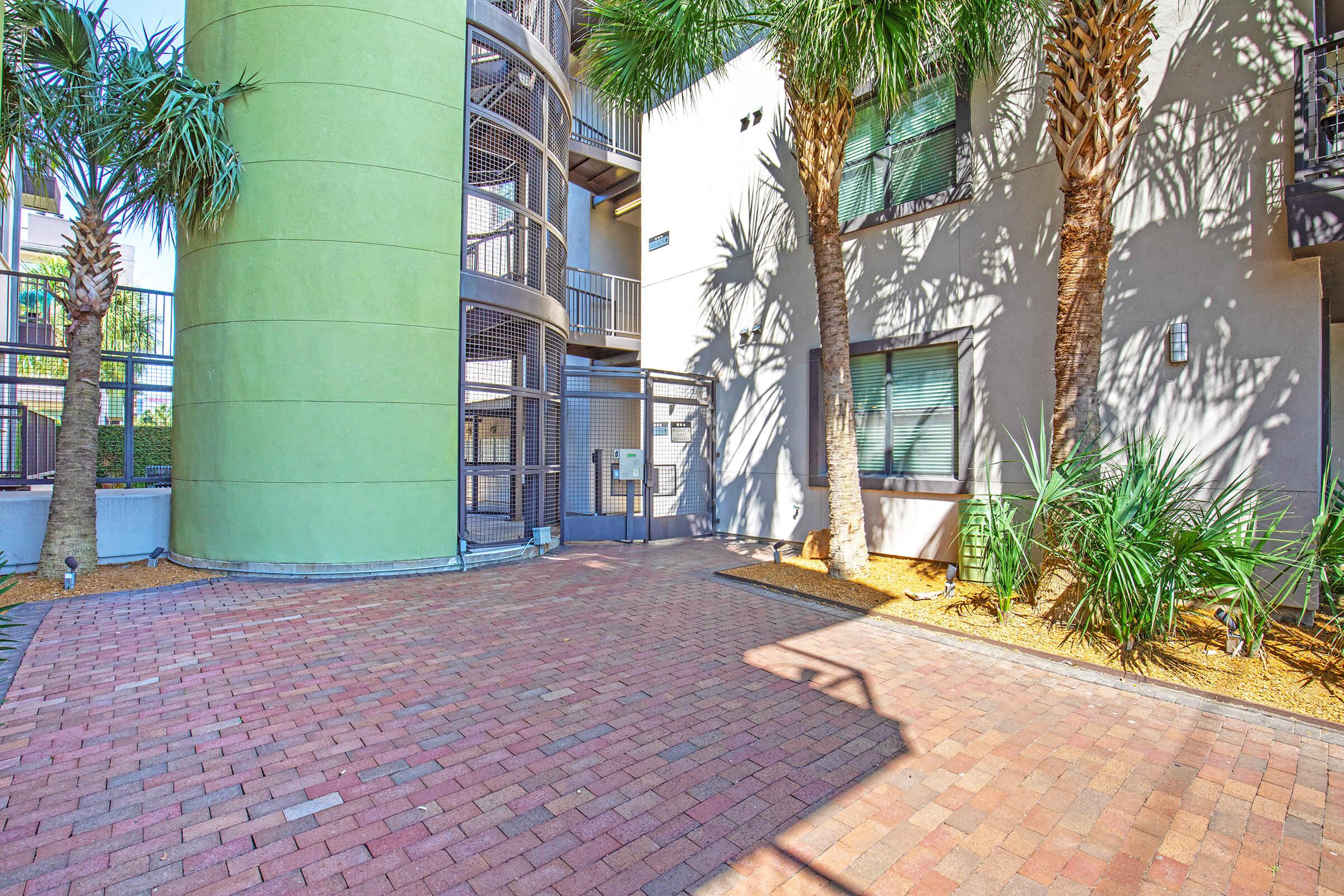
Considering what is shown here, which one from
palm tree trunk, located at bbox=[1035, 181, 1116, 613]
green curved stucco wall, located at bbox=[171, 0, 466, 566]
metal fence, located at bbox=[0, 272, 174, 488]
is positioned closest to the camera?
palm tree trunk, located at bbox=[1035, 181, 1116, 613]

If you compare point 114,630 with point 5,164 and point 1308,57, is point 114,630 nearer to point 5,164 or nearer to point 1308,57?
point 5,164

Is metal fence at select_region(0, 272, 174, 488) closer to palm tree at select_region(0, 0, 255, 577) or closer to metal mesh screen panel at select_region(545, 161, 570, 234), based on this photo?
palm tree at select_region(0, 0, 255, 577)

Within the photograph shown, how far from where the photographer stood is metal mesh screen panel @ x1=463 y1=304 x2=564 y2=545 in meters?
8.51

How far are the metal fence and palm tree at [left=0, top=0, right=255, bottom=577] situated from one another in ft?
3.36

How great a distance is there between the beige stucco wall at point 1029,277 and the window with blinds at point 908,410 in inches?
13.7

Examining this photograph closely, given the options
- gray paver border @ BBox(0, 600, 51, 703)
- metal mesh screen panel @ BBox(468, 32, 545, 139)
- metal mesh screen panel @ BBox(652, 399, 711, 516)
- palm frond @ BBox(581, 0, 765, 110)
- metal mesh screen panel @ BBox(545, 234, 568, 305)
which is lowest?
gray paver border @ BBox(0, 600, 51, 703)

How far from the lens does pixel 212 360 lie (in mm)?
7578

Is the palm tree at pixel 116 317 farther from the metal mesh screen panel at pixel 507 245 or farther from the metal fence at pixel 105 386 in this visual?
the metal mesh screen panel at pixel 507 245

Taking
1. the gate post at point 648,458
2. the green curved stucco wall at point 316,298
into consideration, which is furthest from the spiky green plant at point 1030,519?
the green curved stucco wall at point 316,298

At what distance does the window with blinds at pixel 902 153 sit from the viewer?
27.7 feet

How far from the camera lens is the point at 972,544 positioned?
714 cm

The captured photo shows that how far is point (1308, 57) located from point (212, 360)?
1114cm

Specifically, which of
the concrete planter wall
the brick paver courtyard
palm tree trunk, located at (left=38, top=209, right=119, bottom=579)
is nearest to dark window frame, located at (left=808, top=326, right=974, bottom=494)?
the brick paver courtyard

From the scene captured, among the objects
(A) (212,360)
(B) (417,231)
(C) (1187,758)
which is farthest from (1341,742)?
(A) (212,360)
